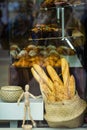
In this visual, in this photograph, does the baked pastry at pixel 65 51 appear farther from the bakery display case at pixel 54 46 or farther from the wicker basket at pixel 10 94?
the wicker basket at pixel 10 94

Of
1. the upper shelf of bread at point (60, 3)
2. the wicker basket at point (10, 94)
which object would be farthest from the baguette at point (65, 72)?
the upper shelf of bread at point (60, 3)

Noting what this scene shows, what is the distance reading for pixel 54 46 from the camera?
385 cm

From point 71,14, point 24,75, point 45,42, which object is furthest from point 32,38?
point 24,75

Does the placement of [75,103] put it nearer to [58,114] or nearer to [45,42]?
[58,114]

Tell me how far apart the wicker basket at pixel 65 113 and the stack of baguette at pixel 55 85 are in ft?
Result: 0.18

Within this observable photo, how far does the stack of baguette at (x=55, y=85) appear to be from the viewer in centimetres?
303

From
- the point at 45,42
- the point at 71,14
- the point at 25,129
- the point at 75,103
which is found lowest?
the point at 25,129

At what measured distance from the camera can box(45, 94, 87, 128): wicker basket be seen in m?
2.96

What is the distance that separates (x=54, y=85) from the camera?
3072 mm

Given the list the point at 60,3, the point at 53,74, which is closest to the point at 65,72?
the point at 53,74

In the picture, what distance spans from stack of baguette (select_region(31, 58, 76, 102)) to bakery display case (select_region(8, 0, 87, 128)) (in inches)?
2.3

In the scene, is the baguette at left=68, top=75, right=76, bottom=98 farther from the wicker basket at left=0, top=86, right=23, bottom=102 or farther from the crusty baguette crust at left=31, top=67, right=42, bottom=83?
the wicker basket at left=0, top=86, right=23, bottom=102

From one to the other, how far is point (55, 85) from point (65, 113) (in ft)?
0.81

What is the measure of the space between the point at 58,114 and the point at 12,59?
1017 mm
